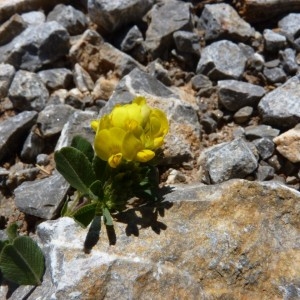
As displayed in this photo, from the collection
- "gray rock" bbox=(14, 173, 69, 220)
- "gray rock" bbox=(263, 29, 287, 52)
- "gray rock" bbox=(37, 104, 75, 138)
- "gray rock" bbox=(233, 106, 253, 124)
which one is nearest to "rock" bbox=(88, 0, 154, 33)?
"gray rock" bbox=(37, 104, 75, 138)

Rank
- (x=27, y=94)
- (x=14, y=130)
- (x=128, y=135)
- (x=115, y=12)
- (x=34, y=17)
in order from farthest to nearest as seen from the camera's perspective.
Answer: (x=34, y=17) < (x=115, y=12) < (x=27, y=94) < (x=14, y=130) < (x=128, y=135)

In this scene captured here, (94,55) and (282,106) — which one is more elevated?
(94,55)

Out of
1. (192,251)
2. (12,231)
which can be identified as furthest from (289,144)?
(12,231)

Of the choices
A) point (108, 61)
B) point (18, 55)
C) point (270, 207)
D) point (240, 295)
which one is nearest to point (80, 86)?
point (108, 61)

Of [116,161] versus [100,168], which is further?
[100,168]

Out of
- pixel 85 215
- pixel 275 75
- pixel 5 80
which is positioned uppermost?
pixel 85 215

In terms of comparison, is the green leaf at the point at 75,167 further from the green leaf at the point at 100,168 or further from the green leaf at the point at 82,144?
A: the green leaf at the point at 82,144

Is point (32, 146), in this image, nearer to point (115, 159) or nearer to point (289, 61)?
point (115, 159)
